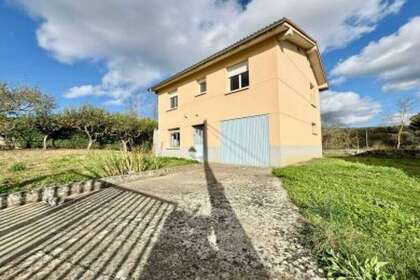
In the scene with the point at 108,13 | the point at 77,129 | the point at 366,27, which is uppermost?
the point at 366,27

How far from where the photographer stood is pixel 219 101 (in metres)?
12.8

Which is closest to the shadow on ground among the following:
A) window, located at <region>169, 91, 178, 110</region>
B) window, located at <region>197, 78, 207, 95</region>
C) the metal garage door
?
the metal garage door

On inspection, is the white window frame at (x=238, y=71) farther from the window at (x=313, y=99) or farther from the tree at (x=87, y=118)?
the tree at (x=87, y=118)

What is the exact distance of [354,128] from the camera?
2834 centimetres

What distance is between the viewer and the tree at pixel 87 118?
2161 cm

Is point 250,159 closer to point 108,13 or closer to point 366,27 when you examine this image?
point 108,13

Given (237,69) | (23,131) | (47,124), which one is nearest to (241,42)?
(237,69)

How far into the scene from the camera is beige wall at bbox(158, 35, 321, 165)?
10312 mm

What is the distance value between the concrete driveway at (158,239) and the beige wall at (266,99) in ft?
19.5

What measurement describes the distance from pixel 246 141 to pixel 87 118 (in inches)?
696

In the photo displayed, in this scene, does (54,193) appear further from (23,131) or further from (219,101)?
(23,131)

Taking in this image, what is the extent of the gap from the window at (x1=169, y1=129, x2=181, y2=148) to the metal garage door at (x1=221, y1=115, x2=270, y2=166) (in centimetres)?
530

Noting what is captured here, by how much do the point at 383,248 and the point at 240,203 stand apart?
Result: 104 inches

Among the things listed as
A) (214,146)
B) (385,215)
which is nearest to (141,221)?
(385,215)
